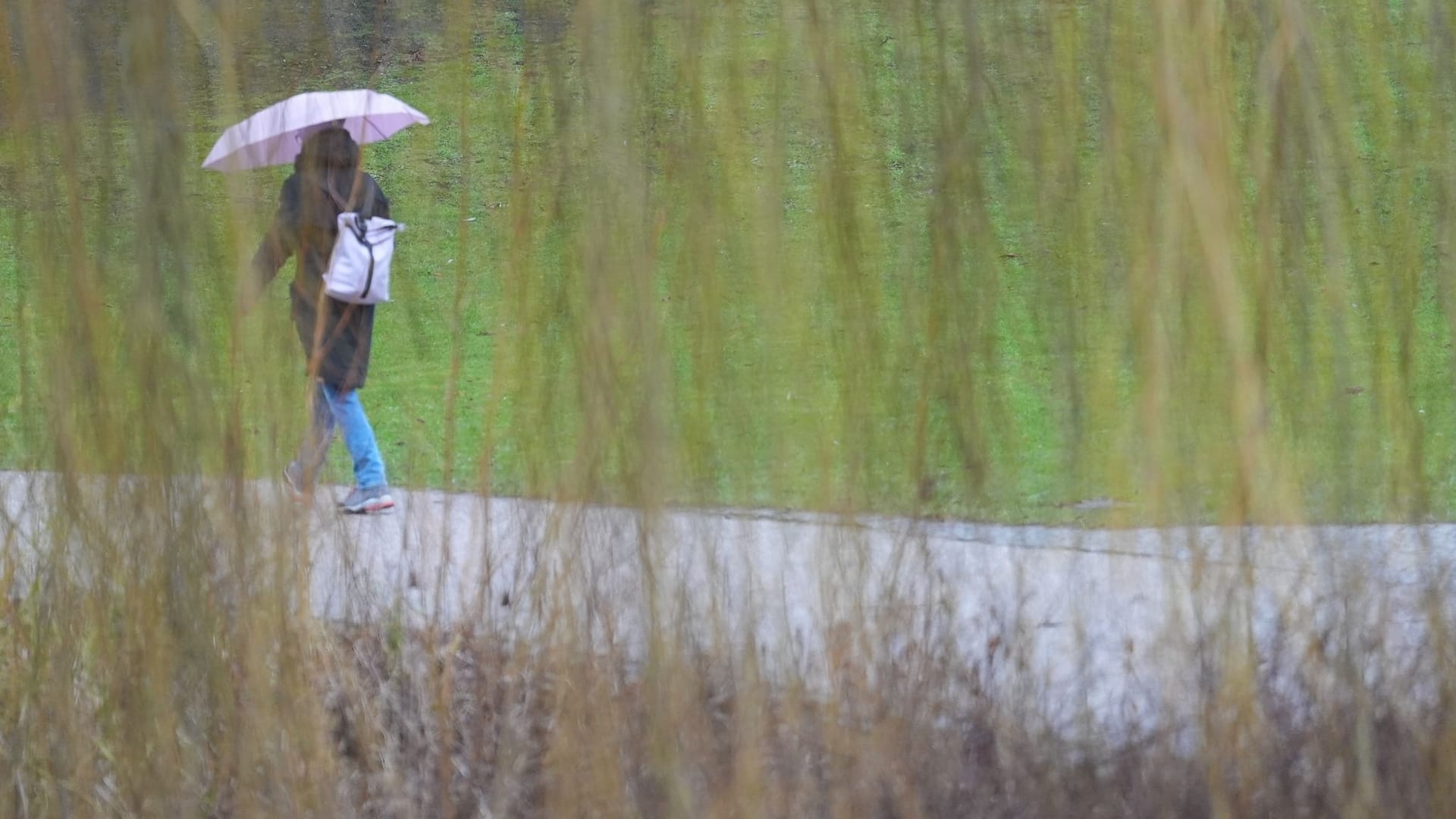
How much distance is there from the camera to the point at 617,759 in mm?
2529

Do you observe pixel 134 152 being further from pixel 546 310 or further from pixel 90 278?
pixel 546 310

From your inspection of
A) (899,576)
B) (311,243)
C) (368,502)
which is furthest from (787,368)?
(368,502)

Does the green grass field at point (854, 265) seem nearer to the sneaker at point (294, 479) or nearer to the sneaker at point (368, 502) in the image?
the sneaker at point (294, 479)

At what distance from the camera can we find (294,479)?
100 inches

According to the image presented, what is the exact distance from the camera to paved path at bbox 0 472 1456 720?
8.21 ft

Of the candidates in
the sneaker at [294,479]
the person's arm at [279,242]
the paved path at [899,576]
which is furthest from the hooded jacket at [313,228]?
the paved path at [899,576]

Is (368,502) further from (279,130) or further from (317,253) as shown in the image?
(279,130)

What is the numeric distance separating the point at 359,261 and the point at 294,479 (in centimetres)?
42

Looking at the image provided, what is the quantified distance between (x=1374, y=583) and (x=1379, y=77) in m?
0.88

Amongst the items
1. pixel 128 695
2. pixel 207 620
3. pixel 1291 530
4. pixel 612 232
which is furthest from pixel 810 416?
pixel 128 695

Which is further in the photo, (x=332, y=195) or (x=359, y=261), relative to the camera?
(x=332, y=195)

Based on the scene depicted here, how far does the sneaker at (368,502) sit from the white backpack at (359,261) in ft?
1.23

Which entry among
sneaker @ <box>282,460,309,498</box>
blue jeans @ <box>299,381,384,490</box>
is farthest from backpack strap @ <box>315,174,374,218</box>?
sneaker @ <box>282,460,309,498</box>

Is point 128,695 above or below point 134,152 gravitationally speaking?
below
